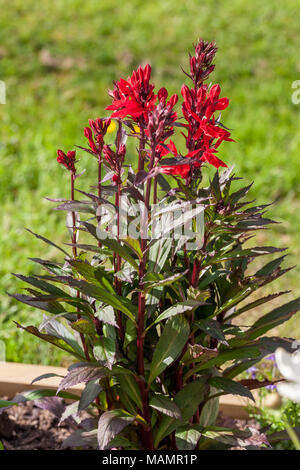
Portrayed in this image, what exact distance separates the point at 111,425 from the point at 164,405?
14 centimetres

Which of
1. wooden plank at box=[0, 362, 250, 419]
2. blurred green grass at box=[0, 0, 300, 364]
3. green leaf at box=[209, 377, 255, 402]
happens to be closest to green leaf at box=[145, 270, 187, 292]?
green leaf at box=[209, 377, 255, 402]

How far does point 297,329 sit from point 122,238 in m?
Answer: 1.71

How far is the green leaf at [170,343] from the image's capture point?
1.48m

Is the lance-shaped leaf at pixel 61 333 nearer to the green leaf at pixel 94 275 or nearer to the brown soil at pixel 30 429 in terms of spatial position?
the green leaf at pixel 94 275

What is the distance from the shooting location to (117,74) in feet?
16.8

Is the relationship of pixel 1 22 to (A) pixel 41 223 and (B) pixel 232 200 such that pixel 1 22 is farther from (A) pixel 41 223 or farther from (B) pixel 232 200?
(B) pixel 232 200

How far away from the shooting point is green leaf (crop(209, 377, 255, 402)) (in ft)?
4.98

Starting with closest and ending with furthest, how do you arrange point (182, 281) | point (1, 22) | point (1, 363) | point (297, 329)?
point (182, 281), point (1, 363), point (297, 329), point (1, 22)

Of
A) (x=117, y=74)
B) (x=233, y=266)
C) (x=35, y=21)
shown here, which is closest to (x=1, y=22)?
(x=35, y=21)

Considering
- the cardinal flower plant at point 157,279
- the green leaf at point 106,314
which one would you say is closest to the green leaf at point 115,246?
the cardinal flower plant at point 157,279

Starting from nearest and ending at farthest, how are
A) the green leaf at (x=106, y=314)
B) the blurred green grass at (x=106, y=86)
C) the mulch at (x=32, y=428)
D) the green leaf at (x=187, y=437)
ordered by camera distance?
1. the green leaf at (x=106, y=314)
2. the green leaf at (x=187, y=437)
3. the mulch at (x=32, y=428)
4. the blurred green grass at (x=106, y=86)

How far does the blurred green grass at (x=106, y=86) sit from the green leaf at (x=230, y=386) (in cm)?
115

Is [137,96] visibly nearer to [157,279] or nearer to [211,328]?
[157,279]

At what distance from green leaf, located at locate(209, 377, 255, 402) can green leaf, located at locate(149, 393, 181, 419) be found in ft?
0.40
